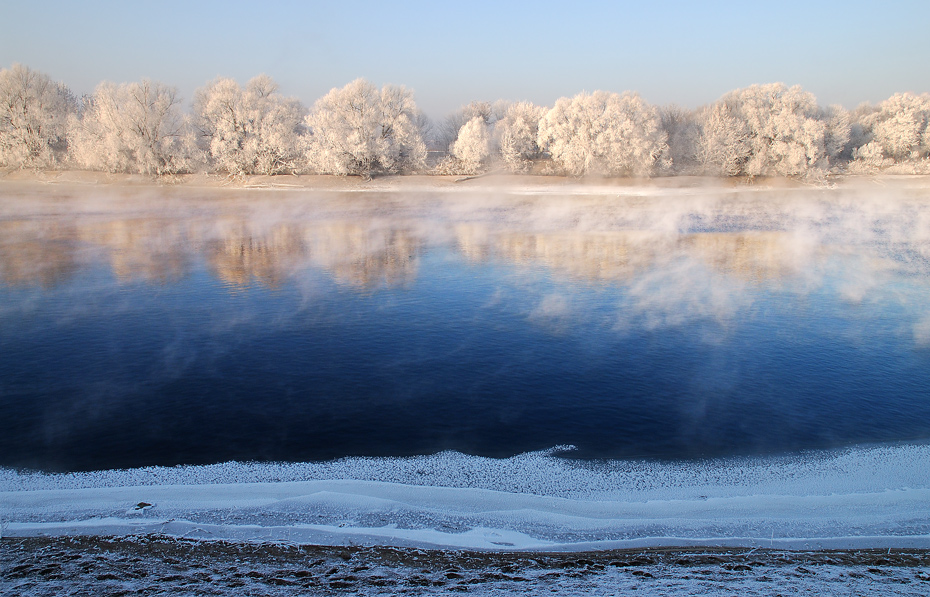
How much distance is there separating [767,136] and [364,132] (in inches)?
1411

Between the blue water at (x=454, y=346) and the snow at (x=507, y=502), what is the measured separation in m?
0.53

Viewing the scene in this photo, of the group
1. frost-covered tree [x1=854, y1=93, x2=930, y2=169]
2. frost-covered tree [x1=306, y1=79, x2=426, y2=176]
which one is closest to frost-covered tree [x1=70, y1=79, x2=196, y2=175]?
frost-covered tree [x1=306, y1=79, x2=426, y2=176]

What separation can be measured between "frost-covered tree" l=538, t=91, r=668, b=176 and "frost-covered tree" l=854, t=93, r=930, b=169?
1896 centimetres

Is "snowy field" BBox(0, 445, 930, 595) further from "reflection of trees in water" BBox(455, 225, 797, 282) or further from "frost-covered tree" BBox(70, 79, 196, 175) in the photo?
"frost-covered tree" BBox(70, 79, 196, 175)

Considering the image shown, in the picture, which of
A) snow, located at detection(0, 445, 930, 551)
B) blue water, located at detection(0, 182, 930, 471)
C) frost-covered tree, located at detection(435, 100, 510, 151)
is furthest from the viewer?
frost-covered tree, located at detection(435, 100, 510, 151)

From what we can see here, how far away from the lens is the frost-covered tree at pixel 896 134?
59.5 m

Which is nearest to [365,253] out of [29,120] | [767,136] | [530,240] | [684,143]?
[530,240]

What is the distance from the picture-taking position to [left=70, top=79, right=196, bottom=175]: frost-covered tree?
5688 centimetres

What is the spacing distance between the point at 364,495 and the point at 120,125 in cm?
5805

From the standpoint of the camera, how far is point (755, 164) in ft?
183

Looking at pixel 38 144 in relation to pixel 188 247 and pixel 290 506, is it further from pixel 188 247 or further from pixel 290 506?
pixel 290 506

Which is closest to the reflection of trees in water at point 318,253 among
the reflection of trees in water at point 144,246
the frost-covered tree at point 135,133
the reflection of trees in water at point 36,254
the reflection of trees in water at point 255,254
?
the reflection of trees in water at point 255,254

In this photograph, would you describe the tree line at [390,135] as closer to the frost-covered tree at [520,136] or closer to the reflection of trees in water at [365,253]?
the frost-covered tree at [520,136]

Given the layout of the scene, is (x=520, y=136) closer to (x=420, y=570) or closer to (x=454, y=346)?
(x=454, y=346)
